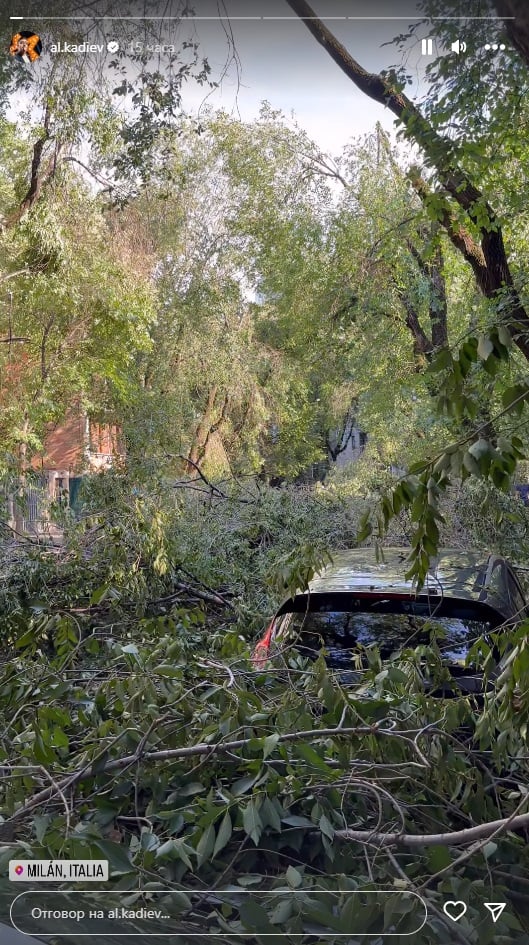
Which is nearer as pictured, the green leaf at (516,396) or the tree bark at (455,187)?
the green leaf at (516,396)

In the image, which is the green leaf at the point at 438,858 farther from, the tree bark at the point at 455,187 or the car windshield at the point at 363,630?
the car windshield at the point at 363,630

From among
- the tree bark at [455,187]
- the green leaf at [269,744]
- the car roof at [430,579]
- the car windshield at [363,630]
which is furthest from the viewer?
the car roof at [430,579]

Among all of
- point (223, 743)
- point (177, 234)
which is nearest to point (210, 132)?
point (177, 234)

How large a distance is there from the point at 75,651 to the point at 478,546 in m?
2.96

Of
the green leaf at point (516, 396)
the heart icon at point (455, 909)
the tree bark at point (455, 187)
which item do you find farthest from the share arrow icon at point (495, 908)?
the tree bark at point (455, 187)

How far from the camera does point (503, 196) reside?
432 cm

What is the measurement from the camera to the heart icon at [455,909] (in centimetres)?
127

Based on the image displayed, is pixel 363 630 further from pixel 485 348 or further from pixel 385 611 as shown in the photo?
pixel 485 348

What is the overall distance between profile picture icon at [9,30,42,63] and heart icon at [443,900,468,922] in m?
2.54

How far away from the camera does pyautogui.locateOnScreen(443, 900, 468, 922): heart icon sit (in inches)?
50.0

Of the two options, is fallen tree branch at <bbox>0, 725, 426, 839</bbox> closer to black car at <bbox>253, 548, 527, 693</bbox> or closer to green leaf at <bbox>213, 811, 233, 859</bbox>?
green leaf at <bbox>213, 811, 233, 859</bbox>

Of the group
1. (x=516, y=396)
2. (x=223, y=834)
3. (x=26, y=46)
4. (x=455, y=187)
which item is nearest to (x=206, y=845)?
(x=223, y=834)

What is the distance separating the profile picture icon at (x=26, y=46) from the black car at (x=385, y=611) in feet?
6.35

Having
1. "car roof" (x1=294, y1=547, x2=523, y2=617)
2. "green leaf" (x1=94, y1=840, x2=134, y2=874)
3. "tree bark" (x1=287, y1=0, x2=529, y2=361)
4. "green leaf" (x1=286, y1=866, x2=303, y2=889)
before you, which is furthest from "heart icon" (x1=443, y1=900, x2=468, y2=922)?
"car roof" (x1=294, y1=547, x2=523, y2=617)
